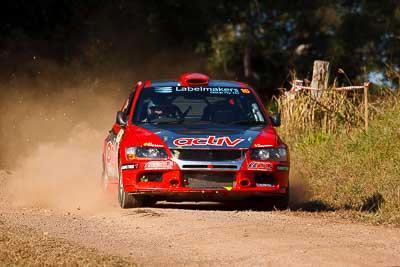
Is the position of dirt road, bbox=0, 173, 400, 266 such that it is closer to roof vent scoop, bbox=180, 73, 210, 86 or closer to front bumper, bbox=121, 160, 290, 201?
front bumper, bbox=121, 160, 290, 201

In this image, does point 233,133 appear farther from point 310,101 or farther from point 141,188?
point 310,101

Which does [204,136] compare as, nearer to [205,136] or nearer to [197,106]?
[205,136]

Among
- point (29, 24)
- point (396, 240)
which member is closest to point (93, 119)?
point (29, 24)

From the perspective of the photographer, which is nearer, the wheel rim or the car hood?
the car hood

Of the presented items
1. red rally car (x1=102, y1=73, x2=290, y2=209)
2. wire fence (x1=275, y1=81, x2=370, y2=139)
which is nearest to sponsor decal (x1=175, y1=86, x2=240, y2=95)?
red rally car (x1=102, y1=73, x2=290, y2=209)

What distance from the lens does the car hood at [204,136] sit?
12516 millimetres

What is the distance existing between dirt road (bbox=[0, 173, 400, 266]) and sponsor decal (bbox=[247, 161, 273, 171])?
1.69 feet

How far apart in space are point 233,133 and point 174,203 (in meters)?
1.50

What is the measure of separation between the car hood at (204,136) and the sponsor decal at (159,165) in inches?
7.8

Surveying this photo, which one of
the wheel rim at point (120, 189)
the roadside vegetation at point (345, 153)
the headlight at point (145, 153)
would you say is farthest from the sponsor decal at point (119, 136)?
the roadside vegetation at point (345, 153)

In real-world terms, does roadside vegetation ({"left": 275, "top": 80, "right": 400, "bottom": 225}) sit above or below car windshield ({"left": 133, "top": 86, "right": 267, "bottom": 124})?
below

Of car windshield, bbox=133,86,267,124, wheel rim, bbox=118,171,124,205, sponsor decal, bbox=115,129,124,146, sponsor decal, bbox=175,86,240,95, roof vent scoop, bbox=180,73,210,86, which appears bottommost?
wheel rim, bbox=118,171,124,205

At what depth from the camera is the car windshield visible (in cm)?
1356

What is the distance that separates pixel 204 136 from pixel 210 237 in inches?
103
